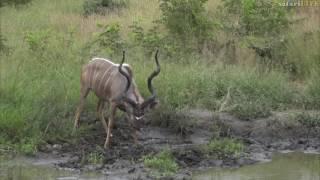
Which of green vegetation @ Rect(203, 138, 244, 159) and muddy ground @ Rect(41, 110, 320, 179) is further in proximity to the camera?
green vegetation @ Rect(203, 138, 244, 159)

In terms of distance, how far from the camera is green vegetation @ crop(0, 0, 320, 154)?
47.6 ft

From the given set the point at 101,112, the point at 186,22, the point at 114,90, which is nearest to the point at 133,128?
the point at 114,90

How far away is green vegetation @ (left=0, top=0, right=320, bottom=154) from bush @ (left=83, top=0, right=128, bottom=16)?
1612 mm

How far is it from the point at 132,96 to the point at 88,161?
1651mm

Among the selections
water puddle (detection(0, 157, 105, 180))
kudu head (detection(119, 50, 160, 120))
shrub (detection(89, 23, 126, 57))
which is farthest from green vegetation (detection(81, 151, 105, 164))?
shrub (detection(89, 23, 126, 57))

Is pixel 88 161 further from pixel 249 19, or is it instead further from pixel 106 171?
pixel 249 19

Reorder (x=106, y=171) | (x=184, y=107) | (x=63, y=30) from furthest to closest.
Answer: (x=63, y=30) → (x=184, y=107) → (x=106, y=171)

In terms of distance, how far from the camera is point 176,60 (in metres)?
18.9

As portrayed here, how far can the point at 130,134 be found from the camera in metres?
14.5

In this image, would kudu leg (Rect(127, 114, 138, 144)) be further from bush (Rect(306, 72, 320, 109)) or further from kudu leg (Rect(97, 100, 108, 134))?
bush (Rect(306, 72, 320, 109))

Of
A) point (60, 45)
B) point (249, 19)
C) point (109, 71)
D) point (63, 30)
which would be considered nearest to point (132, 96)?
point (109, 71)

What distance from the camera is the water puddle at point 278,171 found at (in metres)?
12.5

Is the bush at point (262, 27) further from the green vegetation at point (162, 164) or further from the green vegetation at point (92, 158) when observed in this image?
the green vegetation at point (92, 158)

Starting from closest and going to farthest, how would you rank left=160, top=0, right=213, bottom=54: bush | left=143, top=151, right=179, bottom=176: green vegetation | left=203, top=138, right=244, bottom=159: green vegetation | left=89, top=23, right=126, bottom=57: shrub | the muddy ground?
left=143, top=151, right=179, bottom=176: green vegetation → the muddy ground → left=203, top=138, right=244, bottom=159: green vegetation → left=89, top=23, right=126, bottom=57: shrub → left=160, top=0, right=213, bottom=54: bush
